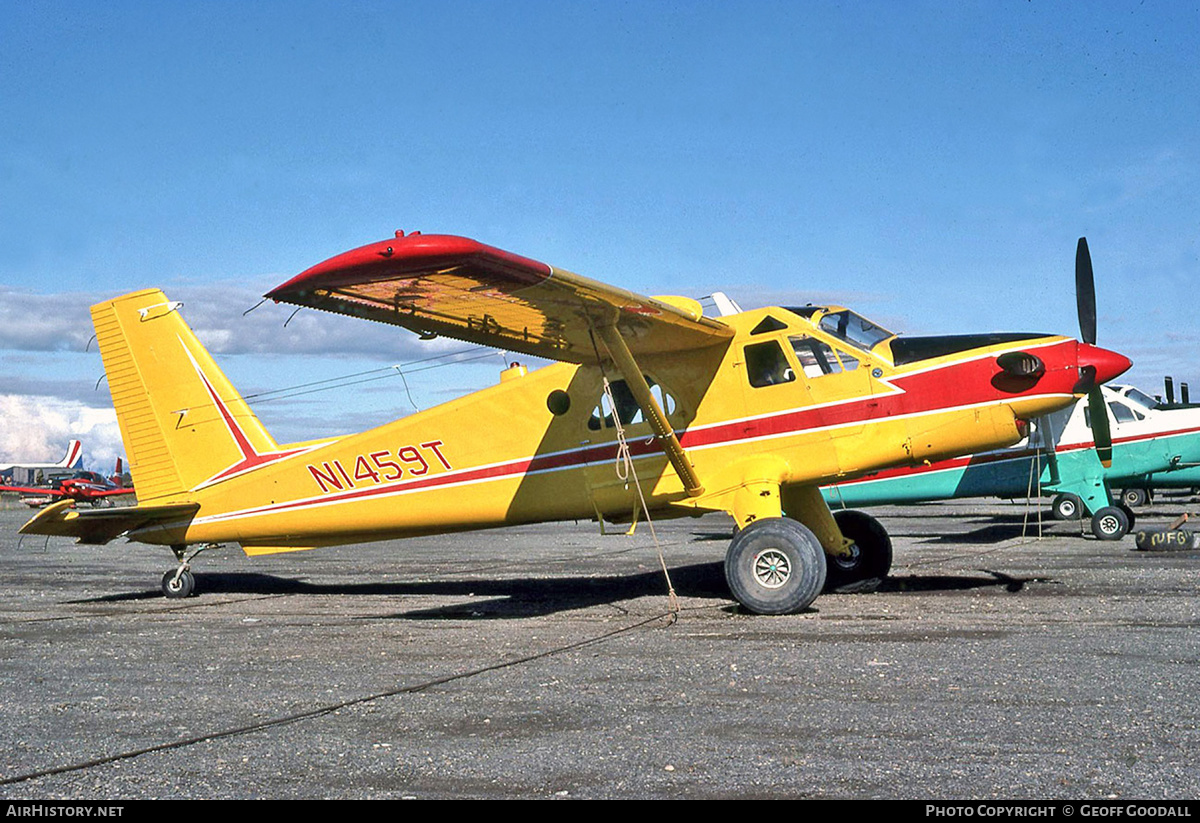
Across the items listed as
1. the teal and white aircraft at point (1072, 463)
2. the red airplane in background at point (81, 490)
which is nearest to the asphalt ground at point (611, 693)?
the teal and white aircraft at point (1072, 463)

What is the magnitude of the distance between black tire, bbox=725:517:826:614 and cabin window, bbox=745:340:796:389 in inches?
67.6

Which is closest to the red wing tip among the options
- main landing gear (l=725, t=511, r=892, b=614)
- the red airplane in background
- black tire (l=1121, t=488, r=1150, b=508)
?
main landing gear (l=725, t=511, r=892, b=614)

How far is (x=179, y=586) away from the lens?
520 inches

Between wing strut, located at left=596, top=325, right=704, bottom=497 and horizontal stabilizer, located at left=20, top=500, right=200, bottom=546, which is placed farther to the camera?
horizontal stabilizer, located at left=20, top=500, right=200, bottom=546

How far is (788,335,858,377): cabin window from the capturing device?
10.9m

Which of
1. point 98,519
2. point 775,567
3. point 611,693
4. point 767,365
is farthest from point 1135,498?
point 611,693

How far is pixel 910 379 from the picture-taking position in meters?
10.7

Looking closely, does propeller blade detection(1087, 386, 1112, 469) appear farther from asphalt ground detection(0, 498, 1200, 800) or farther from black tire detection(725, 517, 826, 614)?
black tire detection(725, 517, 826, 614)

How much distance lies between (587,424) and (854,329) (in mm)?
3041

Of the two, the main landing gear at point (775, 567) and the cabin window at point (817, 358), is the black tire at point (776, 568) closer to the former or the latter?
the main landing gear at point (775, 567)

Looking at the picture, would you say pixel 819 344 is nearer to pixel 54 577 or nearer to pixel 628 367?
pixel 628 367

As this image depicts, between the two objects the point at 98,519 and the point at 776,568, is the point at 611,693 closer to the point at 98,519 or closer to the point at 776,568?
the point at 776,568

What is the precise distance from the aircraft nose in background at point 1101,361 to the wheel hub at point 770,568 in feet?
11.5

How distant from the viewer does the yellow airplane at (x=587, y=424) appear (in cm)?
996
